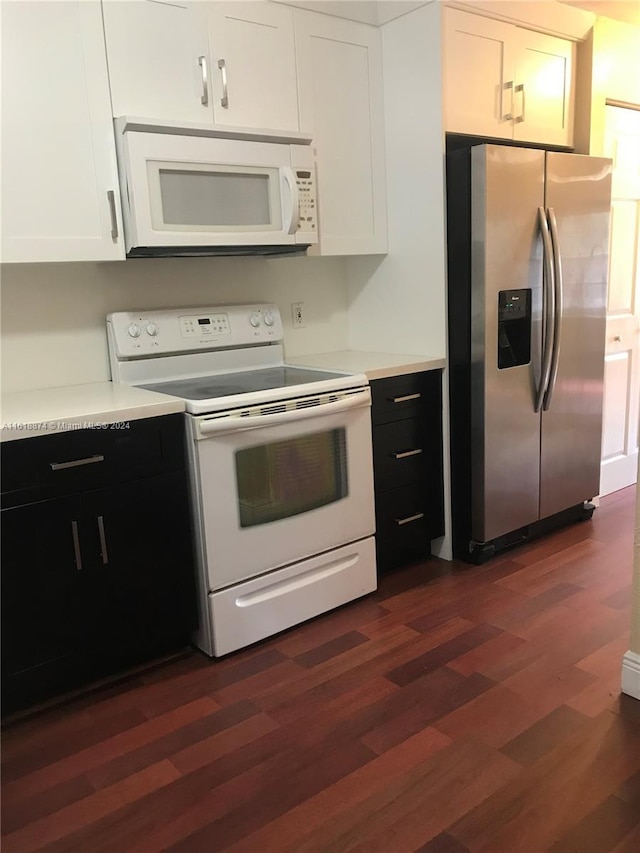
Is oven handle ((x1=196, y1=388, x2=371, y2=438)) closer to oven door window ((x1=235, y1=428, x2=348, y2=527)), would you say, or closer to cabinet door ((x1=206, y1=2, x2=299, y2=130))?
oven door window ((x1=235, y1=428, x2=348, y2=527))

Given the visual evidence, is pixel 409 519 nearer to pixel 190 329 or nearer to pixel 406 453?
pixel 406 453

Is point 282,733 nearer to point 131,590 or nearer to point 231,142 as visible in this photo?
point 131,590

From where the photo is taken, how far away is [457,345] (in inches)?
112

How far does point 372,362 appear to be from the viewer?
9.37 feet

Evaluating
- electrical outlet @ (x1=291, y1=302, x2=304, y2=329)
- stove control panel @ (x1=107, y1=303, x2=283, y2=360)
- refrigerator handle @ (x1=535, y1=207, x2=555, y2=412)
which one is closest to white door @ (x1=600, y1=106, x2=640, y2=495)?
refrigerator handle @ (x1=535, y1=207, x2=555, y2=412)

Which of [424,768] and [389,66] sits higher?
[389,66]

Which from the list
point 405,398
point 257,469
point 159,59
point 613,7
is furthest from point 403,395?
point 613,7

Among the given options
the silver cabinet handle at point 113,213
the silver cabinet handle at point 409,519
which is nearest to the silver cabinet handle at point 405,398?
the silver cabinet handle at point 409,519

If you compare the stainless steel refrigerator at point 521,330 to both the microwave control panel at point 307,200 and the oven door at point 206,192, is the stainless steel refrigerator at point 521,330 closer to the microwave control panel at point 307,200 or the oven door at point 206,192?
the microwave control panel at point 307,200

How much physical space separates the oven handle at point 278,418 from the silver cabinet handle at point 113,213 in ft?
2.30

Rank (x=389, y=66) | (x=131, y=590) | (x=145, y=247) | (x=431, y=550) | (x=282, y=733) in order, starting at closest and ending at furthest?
(x=282, y=733) < (x=131, y=590) < (x=145, y=247) < (x=389, y=66) < (x=431, y=550)

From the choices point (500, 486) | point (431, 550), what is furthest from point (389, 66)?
point (431, 550)

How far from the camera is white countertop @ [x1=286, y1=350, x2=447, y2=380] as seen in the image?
2693mm

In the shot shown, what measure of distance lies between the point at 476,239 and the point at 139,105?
1304 millimetres
